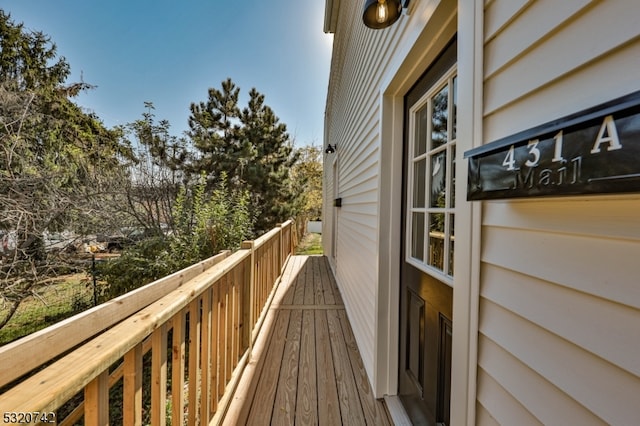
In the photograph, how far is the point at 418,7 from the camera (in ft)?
4.58

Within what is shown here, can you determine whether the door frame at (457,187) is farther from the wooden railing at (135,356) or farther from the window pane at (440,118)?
the wooden railing at (135,356)

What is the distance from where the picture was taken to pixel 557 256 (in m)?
0.65

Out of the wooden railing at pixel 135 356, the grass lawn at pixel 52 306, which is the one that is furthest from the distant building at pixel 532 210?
the grass lawn at pixel 52 306

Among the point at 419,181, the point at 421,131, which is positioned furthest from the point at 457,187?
the point at 421,131

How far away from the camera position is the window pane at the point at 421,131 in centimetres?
166

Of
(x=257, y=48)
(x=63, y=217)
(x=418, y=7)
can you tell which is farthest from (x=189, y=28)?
(x=418, y=7)

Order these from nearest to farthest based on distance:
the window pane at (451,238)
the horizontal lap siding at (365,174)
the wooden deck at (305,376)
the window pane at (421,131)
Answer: the window pane at (451,238) < the window pane at (421,131) < the wooden deck at (305,376) < the horizontal lap siding at (365,174)

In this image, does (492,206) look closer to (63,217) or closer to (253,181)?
(63,217)

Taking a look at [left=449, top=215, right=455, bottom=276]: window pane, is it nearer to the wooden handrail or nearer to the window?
the window

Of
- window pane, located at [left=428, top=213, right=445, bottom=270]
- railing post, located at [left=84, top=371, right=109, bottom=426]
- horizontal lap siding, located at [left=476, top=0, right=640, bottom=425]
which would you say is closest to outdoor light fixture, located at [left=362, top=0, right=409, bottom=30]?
horizontal lap siding, located at [left=476, top=0, right=640, bottom=425]

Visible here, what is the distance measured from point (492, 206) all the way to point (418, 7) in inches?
45.4

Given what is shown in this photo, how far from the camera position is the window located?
1.32 m

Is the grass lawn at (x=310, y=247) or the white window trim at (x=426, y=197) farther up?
the white window trim at (x=426, y=197)

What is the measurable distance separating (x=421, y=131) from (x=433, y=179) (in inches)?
15.1
